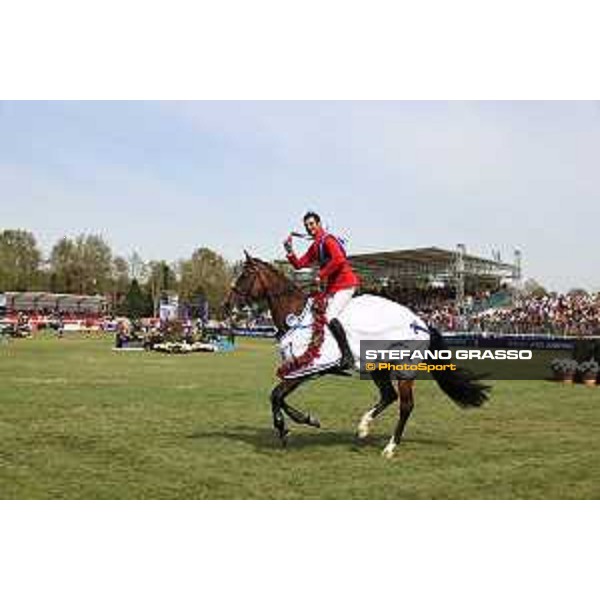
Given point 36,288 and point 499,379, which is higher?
point 36,288

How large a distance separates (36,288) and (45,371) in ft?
9.43

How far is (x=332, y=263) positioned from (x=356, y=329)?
77 cm

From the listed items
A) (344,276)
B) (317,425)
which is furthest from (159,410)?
(344,276)

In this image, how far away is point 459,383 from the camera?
8.41m

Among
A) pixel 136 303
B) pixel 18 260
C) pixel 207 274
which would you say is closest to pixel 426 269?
pixel 207 274

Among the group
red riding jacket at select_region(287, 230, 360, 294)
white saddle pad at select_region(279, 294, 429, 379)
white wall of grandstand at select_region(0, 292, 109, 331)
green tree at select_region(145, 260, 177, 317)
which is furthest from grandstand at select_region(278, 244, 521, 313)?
white wall of grandstand at select_region(0, 292, 109, 331)

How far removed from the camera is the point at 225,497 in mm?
6488

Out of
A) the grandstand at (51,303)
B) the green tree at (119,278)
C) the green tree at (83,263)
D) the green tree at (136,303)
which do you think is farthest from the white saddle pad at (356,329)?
the grandstand at (51,303)

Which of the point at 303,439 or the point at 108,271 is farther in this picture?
the point at 108,271

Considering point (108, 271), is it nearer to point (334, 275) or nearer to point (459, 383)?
point (334, 275)

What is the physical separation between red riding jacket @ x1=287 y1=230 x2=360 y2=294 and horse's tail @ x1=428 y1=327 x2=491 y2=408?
3.73ft

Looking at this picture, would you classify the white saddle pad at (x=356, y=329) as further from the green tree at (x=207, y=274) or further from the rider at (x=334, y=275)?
the green tree at (x=207, y=274)
